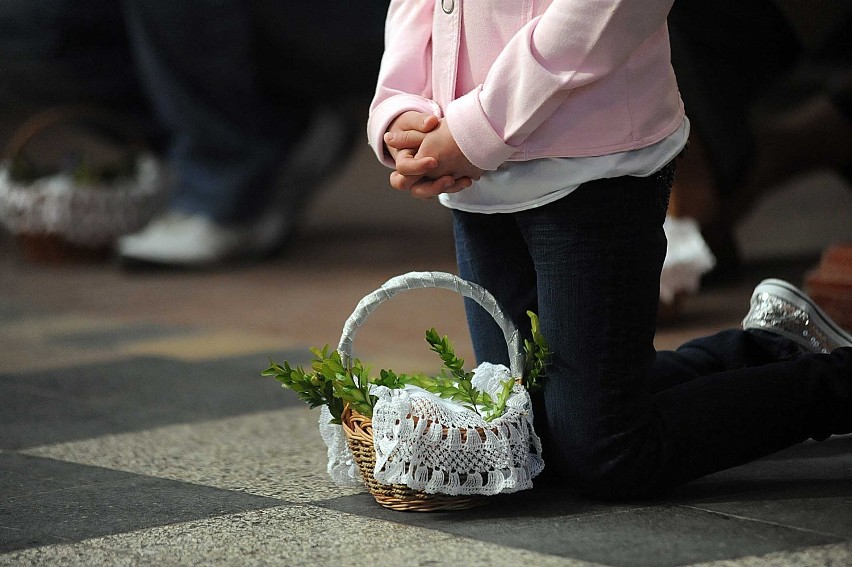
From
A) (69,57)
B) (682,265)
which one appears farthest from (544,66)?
(69,57)

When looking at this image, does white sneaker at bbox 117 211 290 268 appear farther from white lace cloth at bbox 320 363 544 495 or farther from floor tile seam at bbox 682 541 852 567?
floor tile seam at bbox 682 541 852 567

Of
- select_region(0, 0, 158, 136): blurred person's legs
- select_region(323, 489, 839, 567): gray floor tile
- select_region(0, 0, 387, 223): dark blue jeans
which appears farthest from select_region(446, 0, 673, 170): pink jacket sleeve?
select_region(0, 0, 158, 136): blurred person's legs

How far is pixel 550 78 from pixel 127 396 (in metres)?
1.11

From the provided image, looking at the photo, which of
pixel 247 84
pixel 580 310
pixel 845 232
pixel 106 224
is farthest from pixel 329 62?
pixel 580 310

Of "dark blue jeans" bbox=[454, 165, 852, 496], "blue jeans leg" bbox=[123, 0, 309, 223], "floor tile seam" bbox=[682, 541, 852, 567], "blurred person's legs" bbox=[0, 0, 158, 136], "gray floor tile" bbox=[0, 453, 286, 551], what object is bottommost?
"floor tile seam" bbox=[682, 541, 852, 567]

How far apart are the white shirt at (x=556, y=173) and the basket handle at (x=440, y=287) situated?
0.10 meters

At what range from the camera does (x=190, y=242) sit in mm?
3508

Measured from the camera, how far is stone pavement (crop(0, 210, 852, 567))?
1.21m

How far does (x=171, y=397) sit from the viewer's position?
2.06m

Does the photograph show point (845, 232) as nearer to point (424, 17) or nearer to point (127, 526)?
point (424, 17)

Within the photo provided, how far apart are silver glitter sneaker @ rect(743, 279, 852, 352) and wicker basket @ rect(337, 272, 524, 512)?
42 cm

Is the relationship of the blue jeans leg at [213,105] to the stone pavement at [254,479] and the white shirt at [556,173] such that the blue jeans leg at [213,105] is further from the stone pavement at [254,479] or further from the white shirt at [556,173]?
the white shirt at [556,173]

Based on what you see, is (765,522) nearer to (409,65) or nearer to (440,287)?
(440,287)

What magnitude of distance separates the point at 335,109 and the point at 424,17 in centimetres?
243
